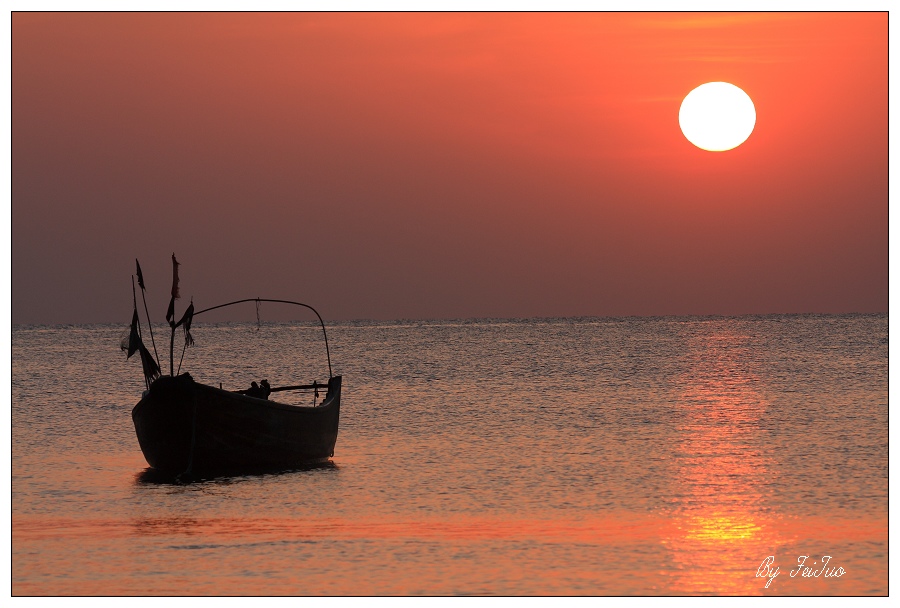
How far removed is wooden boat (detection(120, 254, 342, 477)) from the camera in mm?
23828

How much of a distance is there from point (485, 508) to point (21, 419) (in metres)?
23.3

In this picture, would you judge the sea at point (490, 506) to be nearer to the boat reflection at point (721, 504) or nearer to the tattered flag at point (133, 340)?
the boat reflection at point (721, 504)

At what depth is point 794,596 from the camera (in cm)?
1414

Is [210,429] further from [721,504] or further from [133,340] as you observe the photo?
[721,504]

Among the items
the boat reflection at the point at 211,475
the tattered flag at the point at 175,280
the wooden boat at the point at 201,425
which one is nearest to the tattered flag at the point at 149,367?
the wooden boat at the point at 201,425

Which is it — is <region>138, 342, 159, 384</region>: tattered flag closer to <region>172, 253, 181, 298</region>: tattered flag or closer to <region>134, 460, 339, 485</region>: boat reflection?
<region>172, 253, 181, 298</region>: tattered flag

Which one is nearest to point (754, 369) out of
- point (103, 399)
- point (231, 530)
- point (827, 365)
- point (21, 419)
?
point (827, 365)

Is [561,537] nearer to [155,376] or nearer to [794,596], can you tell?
[794,596]

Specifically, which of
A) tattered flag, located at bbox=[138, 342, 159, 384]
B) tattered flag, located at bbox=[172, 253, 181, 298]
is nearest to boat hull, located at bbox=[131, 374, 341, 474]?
tattered flag, located at bbox=[138, 342, 159, 384]

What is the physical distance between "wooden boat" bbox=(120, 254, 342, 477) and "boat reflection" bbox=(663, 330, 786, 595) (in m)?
8.60

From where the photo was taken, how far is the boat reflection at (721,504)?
14.9 meters

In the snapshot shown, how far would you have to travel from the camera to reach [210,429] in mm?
24219

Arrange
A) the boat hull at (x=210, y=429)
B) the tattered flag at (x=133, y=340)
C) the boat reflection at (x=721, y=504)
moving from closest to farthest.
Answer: the boat reflection at (x=721, y=504), the tattered flag at (x=133, y=340), the boat hull at (x=210, y=429)
